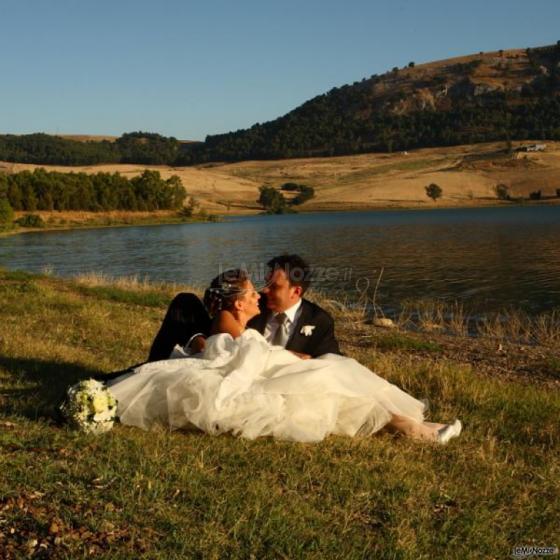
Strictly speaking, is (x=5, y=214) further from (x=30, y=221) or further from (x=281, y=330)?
(x=281, y=330)

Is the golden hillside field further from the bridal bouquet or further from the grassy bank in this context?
the bridal bouquet

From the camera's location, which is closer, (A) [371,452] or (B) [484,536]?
(B) [484,536]

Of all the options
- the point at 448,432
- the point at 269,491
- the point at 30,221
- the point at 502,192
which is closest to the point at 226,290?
the point at 269,491

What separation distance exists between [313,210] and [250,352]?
419ft

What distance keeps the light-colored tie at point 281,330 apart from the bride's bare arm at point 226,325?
2.65ft

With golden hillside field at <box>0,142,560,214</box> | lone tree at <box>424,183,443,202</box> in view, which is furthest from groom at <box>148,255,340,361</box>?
lone tree at <box>424,183,443,202</box>

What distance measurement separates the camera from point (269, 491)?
489cm

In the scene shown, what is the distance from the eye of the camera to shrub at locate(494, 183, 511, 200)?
12569cm

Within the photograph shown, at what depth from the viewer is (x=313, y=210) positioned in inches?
5236

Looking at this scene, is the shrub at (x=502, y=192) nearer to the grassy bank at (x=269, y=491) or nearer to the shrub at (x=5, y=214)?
the shrub at (x=5, y=214)

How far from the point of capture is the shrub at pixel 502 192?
125688mm

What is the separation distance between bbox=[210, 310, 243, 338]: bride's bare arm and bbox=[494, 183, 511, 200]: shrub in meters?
126

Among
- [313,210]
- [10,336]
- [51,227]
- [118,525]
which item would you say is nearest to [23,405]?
[118,525]

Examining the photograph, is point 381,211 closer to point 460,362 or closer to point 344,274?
point 344,274
